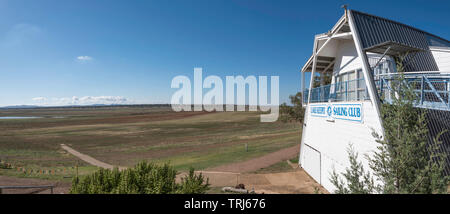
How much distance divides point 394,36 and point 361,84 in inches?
126

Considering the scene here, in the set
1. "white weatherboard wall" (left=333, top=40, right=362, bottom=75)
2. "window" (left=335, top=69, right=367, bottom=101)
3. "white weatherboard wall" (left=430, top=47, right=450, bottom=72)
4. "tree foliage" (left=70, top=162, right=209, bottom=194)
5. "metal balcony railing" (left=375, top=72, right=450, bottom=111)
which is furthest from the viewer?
"white weatherboard wall" (left=333, top=40, right=362, bottom=75)

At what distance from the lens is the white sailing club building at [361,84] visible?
9531 mm

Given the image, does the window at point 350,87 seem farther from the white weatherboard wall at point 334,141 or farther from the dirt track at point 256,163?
the dirt track at point 256,163

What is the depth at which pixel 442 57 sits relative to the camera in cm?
1263

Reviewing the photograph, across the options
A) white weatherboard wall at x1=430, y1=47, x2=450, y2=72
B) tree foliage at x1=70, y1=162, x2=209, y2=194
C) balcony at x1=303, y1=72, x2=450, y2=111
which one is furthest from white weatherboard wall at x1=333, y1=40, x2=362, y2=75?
tree foliage at x1=70, y1=162, x2=209, y2=194

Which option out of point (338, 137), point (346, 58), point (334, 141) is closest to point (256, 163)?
point (334, 141)

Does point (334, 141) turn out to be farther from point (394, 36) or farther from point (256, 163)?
point (256, 163)

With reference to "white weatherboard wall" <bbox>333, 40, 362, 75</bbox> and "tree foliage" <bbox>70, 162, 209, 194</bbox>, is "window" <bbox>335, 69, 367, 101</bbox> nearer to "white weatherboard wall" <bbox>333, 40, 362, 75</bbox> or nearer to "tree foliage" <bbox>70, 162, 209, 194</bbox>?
"white weatherboard wall" <bbox>333, 40, 362, 75</bbox>

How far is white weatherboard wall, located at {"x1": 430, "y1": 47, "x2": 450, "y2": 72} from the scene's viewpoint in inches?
483

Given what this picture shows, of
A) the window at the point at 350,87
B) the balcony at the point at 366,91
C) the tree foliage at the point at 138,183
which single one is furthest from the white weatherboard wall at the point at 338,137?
the tree foliage at the point at 138,183

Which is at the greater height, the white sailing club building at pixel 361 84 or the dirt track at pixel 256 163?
the white sailing club building at pixel 361 84
